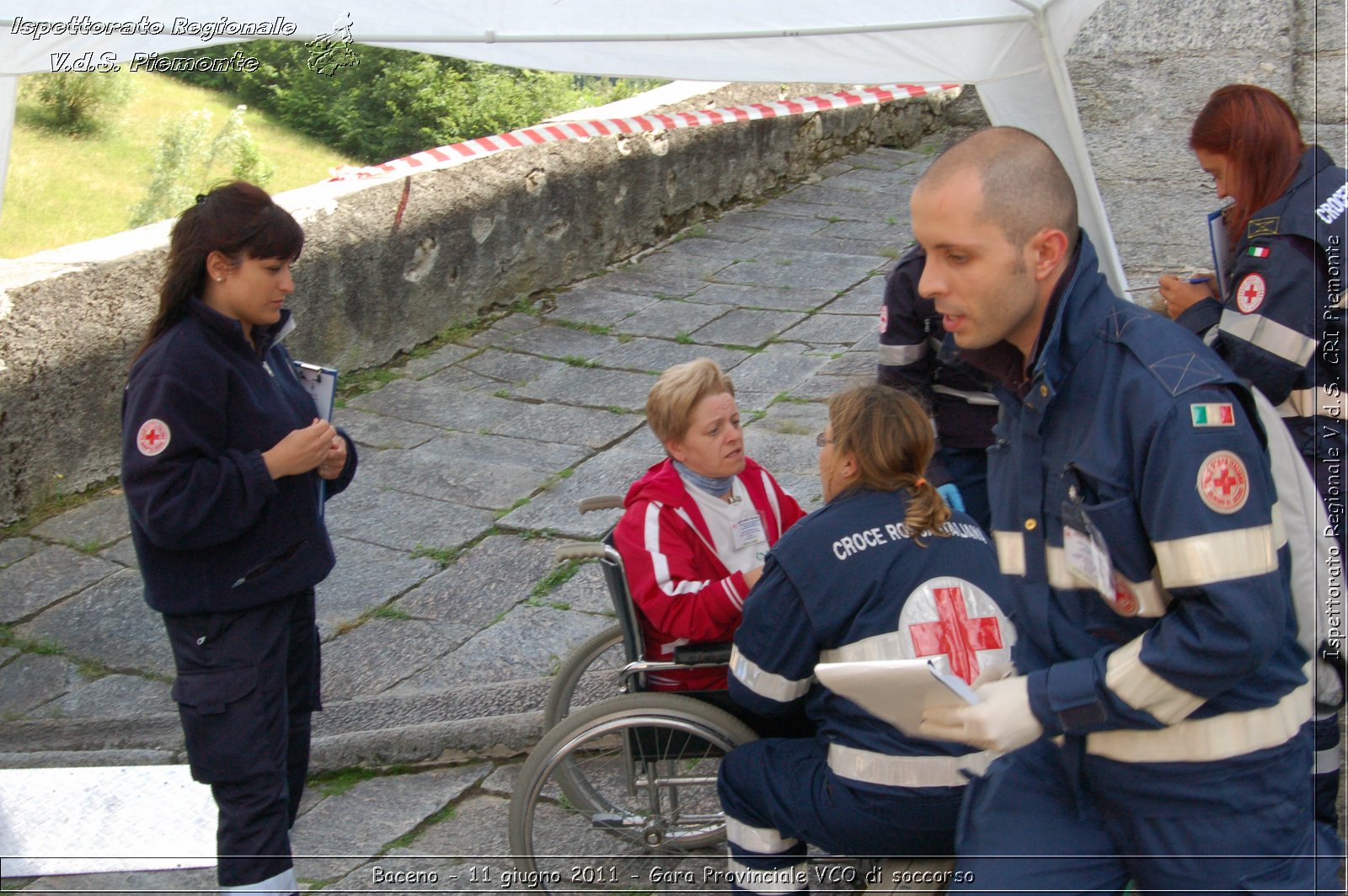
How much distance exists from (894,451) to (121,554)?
3361mm

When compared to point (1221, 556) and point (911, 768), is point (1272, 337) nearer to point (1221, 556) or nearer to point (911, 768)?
point (911, 768)

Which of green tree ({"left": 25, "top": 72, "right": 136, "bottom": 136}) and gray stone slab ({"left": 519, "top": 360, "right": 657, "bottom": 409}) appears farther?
green tree ({"left": 25, "top": 72, "right": 136, "bottom": 136})

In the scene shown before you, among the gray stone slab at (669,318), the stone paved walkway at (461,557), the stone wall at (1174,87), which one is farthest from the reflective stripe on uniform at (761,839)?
the gray stone slab at (669,318)

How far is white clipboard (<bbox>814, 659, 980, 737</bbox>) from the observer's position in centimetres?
168

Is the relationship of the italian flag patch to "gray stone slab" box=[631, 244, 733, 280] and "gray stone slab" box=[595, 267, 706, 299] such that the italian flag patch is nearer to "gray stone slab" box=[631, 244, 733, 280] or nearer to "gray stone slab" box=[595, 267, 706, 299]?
"gray stone slab" box=[595, 267, 706, 299]

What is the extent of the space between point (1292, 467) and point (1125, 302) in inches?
13.0

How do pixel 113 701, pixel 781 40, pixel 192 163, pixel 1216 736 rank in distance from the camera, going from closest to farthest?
pixel 1216 736
pixel 113 701
pixel 781 40
pixel 192 163

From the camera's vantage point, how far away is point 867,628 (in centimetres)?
227

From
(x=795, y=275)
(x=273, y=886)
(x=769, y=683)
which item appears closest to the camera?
(x=769, y=683)

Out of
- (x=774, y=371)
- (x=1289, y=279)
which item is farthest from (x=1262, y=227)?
(x=774, y=371)

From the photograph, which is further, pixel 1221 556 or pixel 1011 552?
pixel 1011 552

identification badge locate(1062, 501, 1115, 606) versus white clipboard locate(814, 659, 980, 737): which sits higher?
identification badge locate(1062, 501, 1115, 606)

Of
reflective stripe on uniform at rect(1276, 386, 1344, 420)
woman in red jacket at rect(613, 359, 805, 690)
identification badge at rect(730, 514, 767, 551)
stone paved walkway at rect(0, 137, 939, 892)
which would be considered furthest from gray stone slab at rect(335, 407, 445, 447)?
reflective stripe on uniform at rect(1276, 386, 1344, 420)

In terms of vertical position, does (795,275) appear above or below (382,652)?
above
